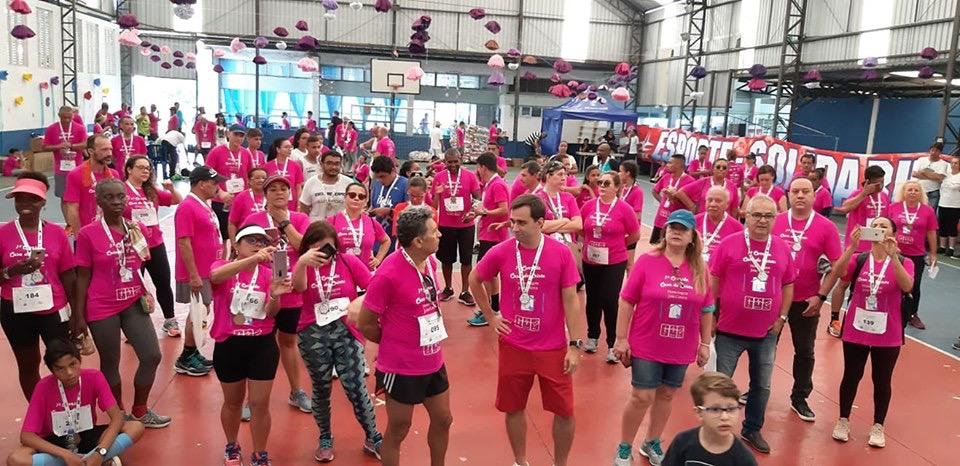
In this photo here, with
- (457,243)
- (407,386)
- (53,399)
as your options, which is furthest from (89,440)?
(457,243)

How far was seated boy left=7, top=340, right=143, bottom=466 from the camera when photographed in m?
3.70

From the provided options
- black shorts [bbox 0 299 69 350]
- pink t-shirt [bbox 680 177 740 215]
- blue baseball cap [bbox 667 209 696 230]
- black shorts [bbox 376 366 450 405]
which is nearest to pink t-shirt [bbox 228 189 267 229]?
black shorts [bbox 0 299 69 350]

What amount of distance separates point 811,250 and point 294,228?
11.7 feet

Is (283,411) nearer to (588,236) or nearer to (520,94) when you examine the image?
(588,236)

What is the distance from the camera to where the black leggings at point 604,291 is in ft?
20.1

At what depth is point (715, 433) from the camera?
8.73ft

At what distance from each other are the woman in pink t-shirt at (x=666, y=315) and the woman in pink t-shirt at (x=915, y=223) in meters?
3.45

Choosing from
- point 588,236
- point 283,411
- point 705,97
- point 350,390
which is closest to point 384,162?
point 588,236

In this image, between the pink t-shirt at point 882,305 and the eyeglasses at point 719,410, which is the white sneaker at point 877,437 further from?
the eyeglasses at point 719,410

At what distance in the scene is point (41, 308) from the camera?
13.6ft

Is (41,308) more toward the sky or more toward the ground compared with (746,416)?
more toward the sky

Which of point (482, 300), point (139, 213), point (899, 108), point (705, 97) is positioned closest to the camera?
point (482, 300)

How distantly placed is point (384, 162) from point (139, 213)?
2.26m

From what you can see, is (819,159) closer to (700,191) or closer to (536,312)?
(700,191)
